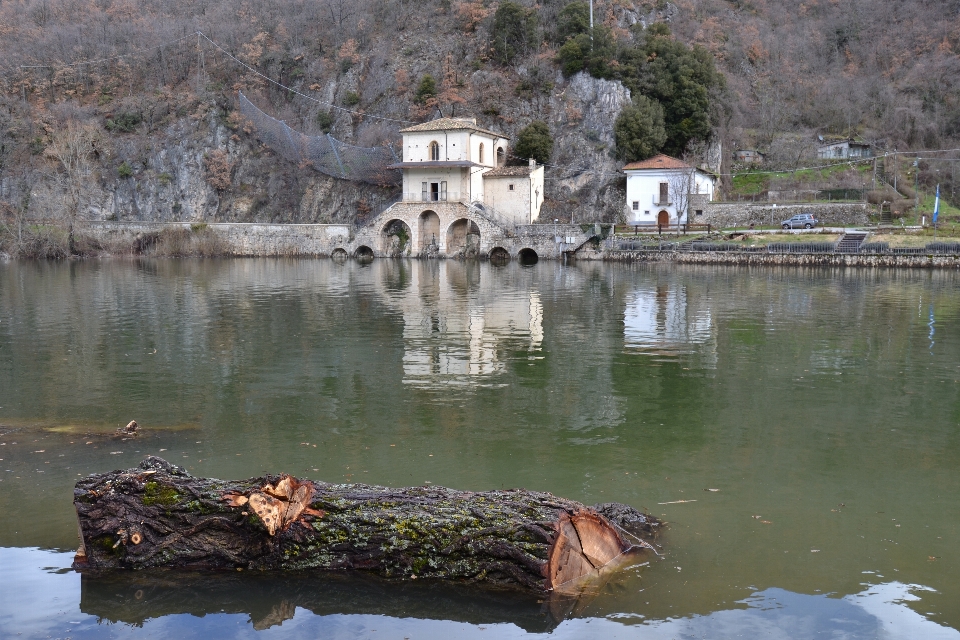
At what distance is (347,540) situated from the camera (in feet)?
22.3

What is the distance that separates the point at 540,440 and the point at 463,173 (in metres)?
50.7

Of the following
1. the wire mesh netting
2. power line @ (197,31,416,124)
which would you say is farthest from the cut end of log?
power line @ (197,31,416,124)

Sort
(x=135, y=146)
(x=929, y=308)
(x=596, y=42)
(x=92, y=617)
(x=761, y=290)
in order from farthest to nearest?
(x=135, y=146)
(x=596, y=42)
(x=761, y=290)
(x=929, y=308)
(x=92, y=617)

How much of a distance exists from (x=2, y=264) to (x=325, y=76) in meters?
33.4

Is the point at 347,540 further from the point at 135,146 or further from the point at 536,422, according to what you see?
the point at 135,146

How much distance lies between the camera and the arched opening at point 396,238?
6138cm

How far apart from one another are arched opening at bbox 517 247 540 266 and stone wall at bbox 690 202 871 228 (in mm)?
11437

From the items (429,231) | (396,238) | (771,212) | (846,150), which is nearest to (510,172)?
(429,231)

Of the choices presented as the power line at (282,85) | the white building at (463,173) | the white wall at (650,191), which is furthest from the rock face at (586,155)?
the power line at (282,85)

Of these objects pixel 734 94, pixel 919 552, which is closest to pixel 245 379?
pixel 919 552

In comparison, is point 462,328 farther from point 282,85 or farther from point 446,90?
point 282,85

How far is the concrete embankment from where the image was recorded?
41.7 m

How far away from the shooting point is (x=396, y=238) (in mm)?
62844

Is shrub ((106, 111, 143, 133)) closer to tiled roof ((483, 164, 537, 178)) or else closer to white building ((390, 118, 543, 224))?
white building ((390, 118, 543, 224))
